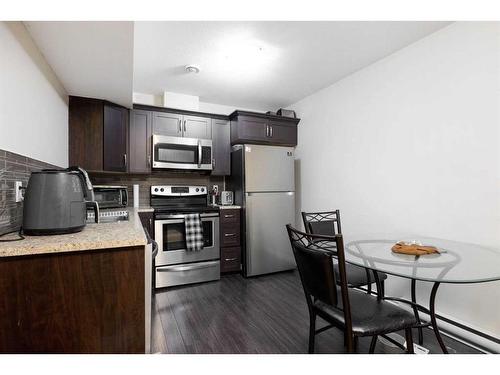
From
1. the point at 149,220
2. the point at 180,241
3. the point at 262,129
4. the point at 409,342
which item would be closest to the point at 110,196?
the point at 149,220

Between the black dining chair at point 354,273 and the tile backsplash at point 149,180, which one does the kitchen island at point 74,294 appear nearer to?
the black dining chair at point 354,273

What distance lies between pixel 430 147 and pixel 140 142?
10.1 ft

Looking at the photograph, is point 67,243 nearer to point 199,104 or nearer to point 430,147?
point 430,147

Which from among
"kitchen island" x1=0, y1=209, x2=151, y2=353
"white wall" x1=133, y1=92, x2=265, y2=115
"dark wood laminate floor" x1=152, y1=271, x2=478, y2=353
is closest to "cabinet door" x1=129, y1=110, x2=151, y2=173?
"white wall" x1=133, y1=92, x2=265, y2=115

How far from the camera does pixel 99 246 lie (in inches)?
38.4

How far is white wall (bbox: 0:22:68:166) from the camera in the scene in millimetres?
1165

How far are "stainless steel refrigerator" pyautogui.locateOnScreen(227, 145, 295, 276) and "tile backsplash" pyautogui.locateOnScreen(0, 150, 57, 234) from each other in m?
2.15

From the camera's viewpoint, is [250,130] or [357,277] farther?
[250,130]

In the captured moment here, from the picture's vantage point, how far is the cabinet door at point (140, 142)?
3.00 m

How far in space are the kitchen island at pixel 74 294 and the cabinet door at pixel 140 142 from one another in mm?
2085

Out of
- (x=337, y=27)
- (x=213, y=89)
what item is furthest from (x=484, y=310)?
(x=213, y=89)

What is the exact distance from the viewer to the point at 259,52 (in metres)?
2.27

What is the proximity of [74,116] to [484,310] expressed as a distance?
4.00m
